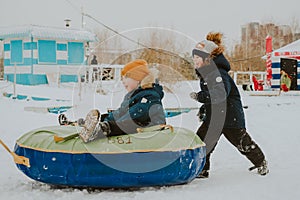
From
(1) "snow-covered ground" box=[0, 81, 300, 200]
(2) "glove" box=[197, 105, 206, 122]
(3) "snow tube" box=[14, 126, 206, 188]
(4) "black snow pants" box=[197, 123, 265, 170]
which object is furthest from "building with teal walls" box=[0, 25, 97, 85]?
(3) "snow tube" box=[14, 126, 206, 188]

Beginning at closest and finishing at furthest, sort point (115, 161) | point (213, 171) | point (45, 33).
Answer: point (115, 161)
point (213, 171)
point (45, 33)

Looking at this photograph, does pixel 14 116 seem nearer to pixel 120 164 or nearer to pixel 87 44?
pixel 120 164

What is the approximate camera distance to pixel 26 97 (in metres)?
11.2

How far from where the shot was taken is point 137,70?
3379mm

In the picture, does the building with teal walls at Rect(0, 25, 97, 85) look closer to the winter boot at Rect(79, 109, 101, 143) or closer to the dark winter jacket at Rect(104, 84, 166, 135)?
the dark winter jacket at Rect(104, 84, 166, 135)

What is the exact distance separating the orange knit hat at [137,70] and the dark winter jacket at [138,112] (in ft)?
0.40

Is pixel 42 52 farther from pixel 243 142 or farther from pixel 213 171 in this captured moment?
pixel 243 142

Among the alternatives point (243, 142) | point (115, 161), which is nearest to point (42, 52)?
point (243, 142)

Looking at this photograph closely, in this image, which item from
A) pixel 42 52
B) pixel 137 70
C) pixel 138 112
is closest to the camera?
pixel 138 112

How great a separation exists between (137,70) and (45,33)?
14.8m

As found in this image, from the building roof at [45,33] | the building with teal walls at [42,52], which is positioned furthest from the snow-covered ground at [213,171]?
the building roof at [45,33]

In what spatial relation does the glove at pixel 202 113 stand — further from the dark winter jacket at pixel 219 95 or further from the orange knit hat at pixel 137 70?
the orange knit hat at pixel 137 70

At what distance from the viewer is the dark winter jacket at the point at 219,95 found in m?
3.40

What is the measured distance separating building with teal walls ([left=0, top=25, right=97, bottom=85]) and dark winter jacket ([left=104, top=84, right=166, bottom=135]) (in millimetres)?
13943
